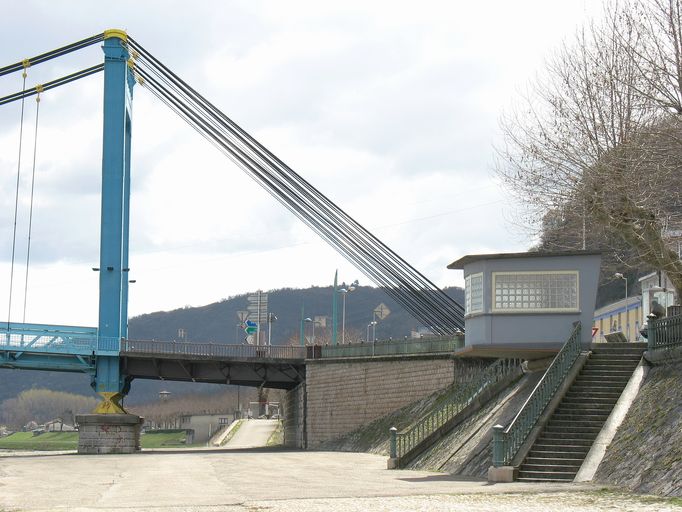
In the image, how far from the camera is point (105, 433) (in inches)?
2146

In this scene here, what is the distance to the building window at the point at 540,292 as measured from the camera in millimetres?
28578

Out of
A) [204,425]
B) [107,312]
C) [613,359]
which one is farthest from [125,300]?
[204,425]

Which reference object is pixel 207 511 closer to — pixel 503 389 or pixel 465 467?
pixel 465 467

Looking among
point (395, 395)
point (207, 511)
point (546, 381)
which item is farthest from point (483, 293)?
point (395, 395)

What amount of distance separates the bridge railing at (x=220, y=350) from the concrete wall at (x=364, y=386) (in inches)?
83.3

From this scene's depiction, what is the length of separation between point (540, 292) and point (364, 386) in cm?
2415

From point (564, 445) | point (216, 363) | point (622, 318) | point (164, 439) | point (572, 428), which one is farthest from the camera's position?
point (164, 439)

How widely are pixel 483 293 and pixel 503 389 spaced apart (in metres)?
4.98

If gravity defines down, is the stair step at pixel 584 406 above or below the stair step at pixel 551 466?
above

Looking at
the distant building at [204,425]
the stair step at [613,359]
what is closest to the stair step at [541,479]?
the stair step at [613,359]

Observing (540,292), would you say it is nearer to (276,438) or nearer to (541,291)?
(541,291)

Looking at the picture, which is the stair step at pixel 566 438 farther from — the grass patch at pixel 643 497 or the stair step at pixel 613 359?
the grass patch at pixel 643 497

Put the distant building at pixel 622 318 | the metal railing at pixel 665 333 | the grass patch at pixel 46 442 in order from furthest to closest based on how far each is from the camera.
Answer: the grass patch at pixel 46 442
the distant building at pixel 622 318
the metal railing at pixel 665 333

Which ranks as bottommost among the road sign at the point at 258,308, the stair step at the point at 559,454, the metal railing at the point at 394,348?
the stair step at the point at 559,454
